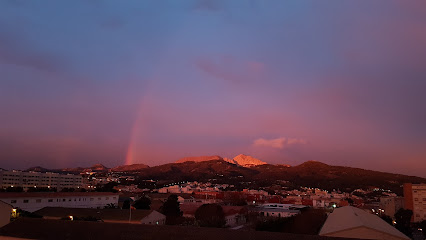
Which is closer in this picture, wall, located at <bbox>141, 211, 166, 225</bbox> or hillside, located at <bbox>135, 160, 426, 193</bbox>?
wall, located at <bbox>141, 211, 166, 225</bbox>

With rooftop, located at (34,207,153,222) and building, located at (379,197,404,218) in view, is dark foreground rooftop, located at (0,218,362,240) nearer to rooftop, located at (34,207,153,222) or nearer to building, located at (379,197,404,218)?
rooftop, located at (34,207,153,222)

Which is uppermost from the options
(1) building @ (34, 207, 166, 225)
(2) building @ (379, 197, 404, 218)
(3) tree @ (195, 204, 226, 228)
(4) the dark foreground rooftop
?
(4) the dark foreground rooftop

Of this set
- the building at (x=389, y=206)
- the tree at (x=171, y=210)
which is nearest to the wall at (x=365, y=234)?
the tree at (x=171, y=210)

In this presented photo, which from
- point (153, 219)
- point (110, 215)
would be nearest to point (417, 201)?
point (153, 219)

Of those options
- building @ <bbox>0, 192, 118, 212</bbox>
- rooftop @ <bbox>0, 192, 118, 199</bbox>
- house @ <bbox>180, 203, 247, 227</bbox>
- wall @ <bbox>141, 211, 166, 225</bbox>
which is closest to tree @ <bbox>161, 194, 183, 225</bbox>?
house @ <bbox>180, 203, 247, 227</bbox>

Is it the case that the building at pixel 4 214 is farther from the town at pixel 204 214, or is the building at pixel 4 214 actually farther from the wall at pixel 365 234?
the wall at pixel 365 234

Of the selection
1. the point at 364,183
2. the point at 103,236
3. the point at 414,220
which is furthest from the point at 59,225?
the point at 364,183

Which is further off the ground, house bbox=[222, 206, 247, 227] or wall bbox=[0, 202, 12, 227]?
wall bbox=[0, 202, 12, 227]
